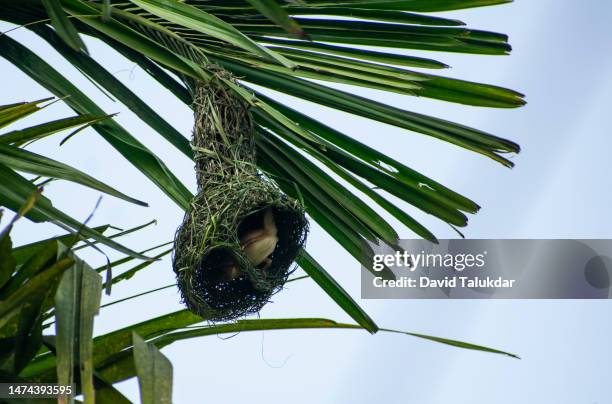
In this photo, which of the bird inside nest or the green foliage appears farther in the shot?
the bird inside nest

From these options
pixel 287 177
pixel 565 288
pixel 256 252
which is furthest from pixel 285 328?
pixel 565 288

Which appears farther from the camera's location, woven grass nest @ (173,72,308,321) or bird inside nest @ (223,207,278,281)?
bird inside nest @ (223,207,278,281)

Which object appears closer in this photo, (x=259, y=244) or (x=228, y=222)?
(x=228, y=222)

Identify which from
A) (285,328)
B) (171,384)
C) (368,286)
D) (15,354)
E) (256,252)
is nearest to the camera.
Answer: (171,384)

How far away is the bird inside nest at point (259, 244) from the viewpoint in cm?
244

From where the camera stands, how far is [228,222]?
91.4 inches

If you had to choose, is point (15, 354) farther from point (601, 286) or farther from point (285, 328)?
point (601, 286)

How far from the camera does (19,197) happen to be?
1.90 meters

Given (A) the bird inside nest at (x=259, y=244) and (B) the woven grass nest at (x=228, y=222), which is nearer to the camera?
(B) the woven grass nest at (x=228, y=222)

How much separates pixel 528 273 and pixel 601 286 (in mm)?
399

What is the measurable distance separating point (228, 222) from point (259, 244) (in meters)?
0.16

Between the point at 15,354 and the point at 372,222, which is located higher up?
the point at 372,222

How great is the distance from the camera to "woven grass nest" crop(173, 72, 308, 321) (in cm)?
232

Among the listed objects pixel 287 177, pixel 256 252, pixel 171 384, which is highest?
pixel 287 177
